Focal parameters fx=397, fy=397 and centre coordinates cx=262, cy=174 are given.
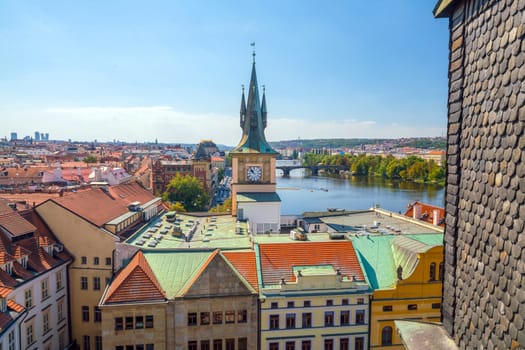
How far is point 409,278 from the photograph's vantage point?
18.3 m

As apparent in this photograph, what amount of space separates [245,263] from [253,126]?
50.9 ft

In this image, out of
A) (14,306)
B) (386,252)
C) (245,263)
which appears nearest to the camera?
(14,306)

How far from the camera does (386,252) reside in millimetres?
20453

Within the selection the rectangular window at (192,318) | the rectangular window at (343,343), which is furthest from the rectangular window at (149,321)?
the rectangular window at (343,343)

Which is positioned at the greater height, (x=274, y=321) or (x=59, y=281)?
(x=59, y=281)

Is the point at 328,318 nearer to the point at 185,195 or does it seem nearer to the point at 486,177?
the point at 486,177

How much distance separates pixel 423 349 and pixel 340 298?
1319 cm

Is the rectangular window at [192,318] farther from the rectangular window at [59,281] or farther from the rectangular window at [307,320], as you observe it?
the rectangular window at [59,281]

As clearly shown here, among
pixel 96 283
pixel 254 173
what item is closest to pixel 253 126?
pixel 254 173

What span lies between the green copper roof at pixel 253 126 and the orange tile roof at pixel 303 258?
42.2 feet

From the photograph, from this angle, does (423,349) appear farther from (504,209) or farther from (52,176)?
(52,176)

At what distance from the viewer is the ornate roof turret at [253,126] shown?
31766 mm

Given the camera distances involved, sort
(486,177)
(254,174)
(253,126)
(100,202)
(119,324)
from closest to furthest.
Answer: (486,177) → (119,324) → (100,202) → (254,174) → (253,126)

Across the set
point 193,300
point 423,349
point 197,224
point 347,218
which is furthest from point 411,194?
point 423,349
